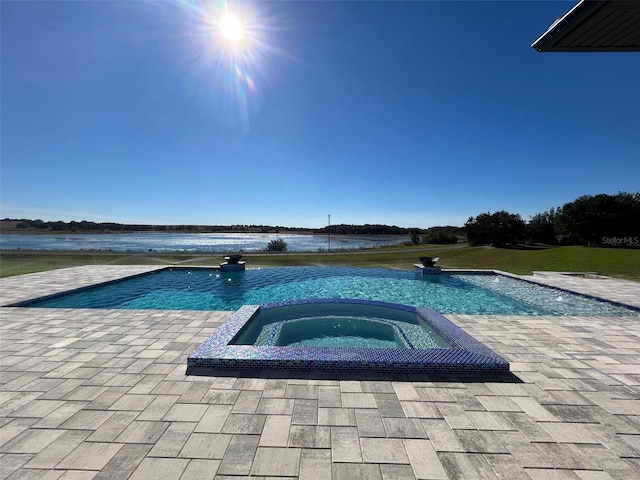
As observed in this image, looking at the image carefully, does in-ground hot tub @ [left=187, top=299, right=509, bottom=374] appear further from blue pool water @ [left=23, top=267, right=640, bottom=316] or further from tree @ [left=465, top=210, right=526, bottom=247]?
tree @ [left=465, top=210, right=526, bottom=247]

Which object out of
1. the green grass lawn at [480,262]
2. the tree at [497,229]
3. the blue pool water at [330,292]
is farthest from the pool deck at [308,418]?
the tree at [497,229]

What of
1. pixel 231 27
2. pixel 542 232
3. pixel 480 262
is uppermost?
pixel 231 27

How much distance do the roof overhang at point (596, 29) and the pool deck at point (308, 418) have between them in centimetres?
512

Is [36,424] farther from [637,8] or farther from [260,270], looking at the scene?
[260,270]

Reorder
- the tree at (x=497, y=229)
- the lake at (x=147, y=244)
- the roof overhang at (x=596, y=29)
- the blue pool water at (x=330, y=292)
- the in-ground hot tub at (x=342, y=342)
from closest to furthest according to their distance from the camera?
the roof overhang at (x=596, y=29), the in-ground hot tub at (x=342, y=342), the blue pool water at (x=330, y=292), the lake at (x=147, y=244), the tree at (x=497, y=229)

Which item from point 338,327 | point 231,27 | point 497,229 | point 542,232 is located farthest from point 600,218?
point 231,27

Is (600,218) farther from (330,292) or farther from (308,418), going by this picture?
(308,418)

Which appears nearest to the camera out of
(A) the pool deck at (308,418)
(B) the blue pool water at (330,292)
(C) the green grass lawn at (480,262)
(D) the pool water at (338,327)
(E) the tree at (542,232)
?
(A) the pool deck at (308,418)

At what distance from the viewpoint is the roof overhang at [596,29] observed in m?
3.54

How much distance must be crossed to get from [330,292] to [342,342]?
5.39 metres

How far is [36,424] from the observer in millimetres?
3037

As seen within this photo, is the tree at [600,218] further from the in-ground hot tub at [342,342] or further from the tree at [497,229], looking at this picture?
the in-ground hot tub at [342,342]

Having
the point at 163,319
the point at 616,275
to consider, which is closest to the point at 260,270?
the point at 163,319

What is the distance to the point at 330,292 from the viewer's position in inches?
464
